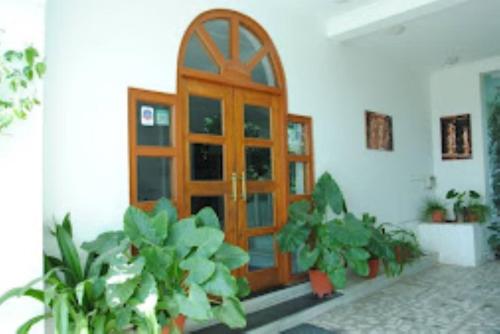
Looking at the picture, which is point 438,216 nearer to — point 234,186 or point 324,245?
point 324,245

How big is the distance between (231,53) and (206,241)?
6.90ft

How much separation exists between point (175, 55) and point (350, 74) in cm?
273

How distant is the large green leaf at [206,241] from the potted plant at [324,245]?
159cm

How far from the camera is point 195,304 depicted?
2273 millimetres

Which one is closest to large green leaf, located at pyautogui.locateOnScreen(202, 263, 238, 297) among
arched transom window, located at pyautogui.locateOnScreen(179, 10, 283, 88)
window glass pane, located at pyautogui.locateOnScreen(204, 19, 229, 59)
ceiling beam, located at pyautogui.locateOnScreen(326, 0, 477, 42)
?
arched transom window, located at pyautogui.locateOnScreen(179, 10, 283, 88)

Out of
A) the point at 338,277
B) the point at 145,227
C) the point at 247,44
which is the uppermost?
the point at 247,44

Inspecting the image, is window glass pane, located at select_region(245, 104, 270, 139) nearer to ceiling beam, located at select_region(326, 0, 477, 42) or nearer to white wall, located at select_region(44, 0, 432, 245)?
white wall, located at select_region(44, 0, 432, 245)

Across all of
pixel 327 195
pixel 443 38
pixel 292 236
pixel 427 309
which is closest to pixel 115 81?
pixel 292 236

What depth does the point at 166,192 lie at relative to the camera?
11.0 ft

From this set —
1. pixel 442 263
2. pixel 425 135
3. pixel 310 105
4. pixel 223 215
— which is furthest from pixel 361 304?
pixel 425 135

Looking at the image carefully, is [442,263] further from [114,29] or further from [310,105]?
[114,29]

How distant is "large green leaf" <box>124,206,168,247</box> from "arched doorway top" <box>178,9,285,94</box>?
1.46 metres

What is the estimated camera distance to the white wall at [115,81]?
275cm

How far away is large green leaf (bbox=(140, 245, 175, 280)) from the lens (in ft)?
7.45
